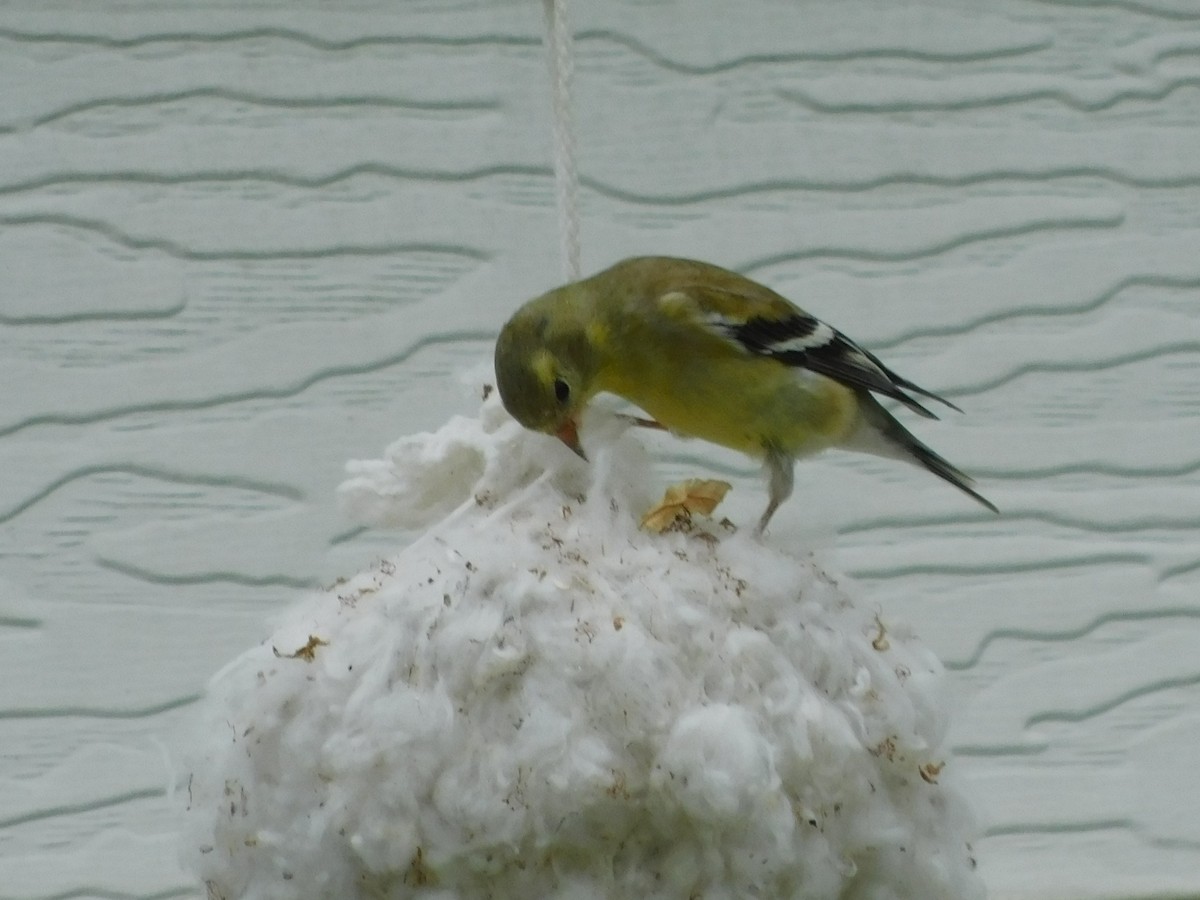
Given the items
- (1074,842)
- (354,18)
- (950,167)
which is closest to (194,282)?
(354,18)

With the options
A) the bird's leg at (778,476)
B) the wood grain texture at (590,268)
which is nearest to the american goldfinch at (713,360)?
the bird's leg at (778,476)

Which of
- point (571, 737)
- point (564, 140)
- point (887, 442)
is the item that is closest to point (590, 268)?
point (887, 442)

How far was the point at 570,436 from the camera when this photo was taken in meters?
0.55

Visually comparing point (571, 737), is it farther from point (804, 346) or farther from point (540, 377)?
point (804, 346)

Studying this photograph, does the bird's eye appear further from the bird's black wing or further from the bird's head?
the bird's black wing

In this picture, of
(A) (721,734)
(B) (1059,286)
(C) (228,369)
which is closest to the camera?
(A) (721,734)

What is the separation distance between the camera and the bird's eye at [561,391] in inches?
21.6

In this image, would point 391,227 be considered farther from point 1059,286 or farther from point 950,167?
point 1059,286

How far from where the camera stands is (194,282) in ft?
4.18

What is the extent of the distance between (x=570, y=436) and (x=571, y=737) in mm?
158

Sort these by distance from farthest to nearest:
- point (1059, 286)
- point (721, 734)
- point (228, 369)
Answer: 1. point (1059, 286)
2. point (228, 369)
3. point (721, 734)

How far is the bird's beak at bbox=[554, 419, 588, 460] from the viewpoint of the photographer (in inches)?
21.5

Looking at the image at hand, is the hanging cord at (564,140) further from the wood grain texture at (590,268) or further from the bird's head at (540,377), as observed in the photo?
the wood grain texture at (590,268)

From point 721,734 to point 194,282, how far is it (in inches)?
39.6
